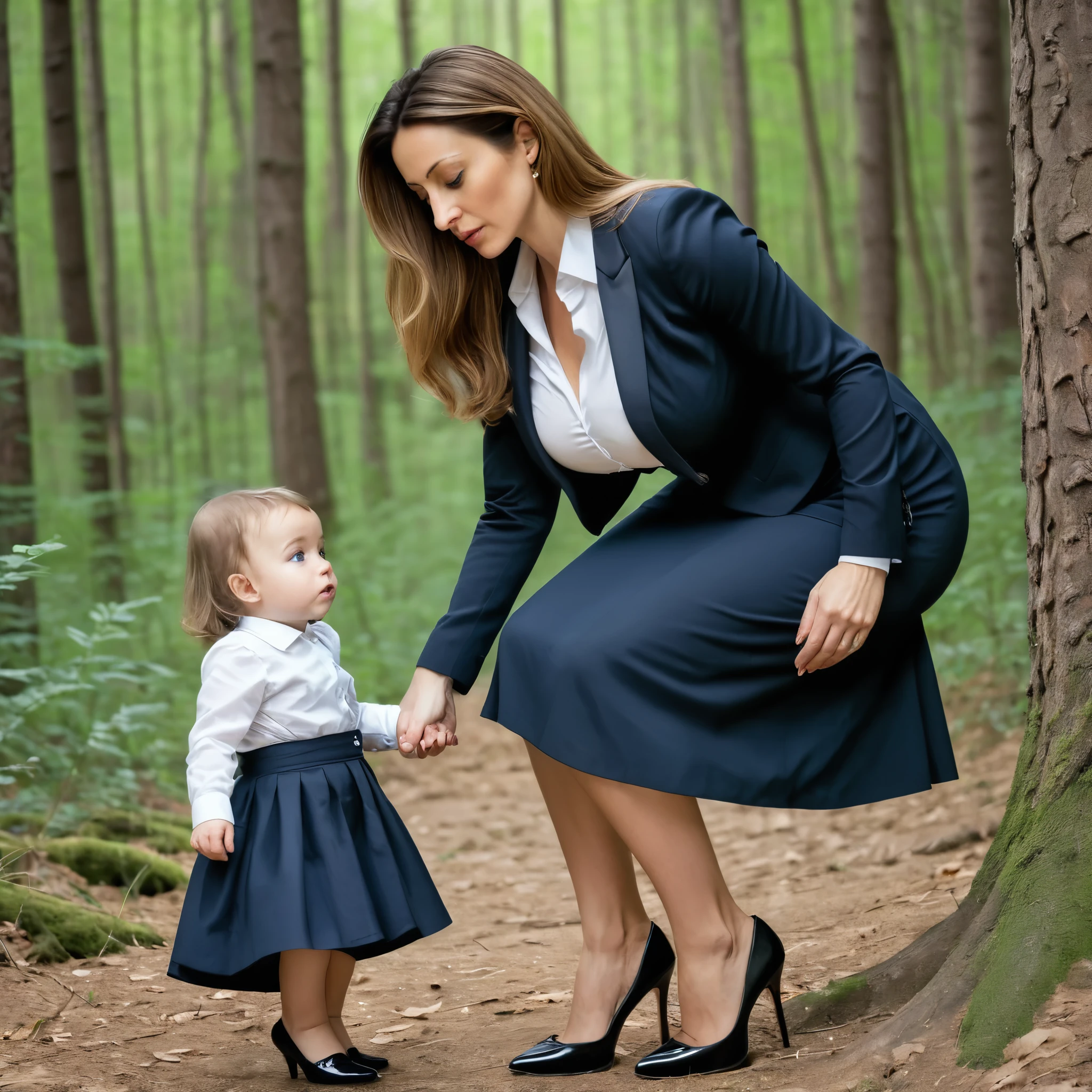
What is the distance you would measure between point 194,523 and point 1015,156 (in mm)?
1896

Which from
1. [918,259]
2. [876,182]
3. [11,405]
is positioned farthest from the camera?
[918,259]

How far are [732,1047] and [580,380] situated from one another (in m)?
1.32

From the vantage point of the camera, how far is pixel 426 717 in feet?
8.18

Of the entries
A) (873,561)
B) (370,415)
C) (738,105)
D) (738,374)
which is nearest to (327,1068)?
(873,561)

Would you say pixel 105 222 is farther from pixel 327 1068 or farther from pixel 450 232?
pixel 327 1068

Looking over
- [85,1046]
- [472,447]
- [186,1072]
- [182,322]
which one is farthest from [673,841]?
[182,322]

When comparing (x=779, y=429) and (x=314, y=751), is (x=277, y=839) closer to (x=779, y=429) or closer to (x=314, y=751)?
(x=314, y=751)

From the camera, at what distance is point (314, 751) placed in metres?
2.48

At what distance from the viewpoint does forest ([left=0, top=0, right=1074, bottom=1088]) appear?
4625mm

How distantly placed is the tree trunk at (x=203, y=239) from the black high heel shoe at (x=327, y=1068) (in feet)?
49.8

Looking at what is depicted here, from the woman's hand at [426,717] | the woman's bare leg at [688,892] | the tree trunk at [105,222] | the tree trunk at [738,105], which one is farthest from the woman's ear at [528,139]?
the tree trunk at [738,105]

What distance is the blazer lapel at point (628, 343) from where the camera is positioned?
222 cm

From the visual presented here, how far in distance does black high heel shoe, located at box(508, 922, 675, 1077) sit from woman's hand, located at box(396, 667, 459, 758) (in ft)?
Result: 1.96

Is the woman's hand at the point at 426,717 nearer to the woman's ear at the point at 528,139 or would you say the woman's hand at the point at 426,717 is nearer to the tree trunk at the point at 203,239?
the woman's ear at the point at 528,139
